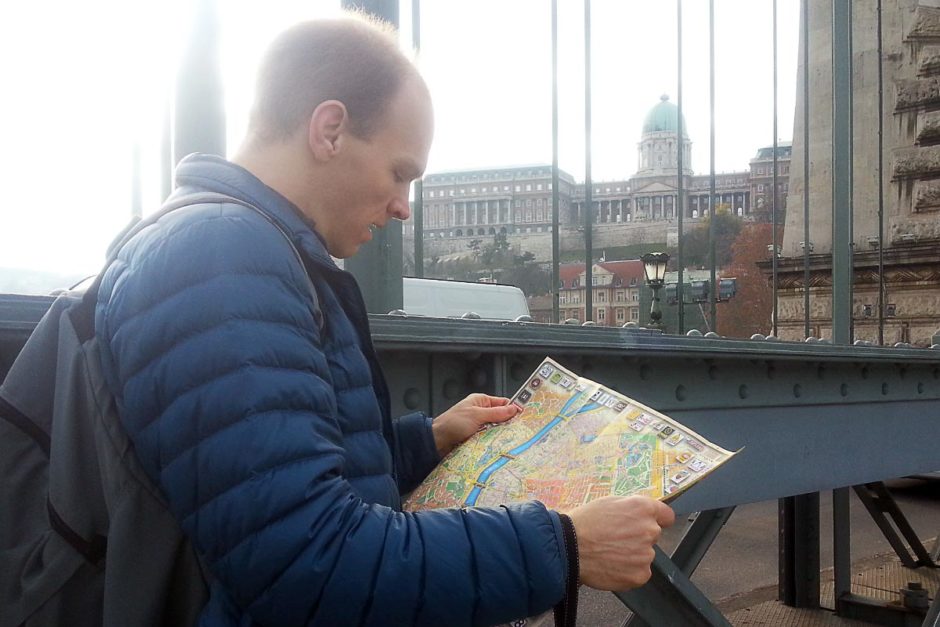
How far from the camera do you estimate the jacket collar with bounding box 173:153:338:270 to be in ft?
4.60

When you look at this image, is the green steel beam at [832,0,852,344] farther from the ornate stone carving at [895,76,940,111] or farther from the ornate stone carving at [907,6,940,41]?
the ornate stone carving at [895,76,940,111]

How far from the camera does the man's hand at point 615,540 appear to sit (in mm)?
1391

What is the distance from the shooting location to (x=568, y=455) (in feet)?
5.60

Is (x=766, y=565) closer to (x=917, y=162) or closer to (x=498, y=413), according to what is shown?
(x=917, y=162)

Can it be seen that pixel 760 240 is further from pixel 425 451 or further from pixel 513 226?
pixel 425 451

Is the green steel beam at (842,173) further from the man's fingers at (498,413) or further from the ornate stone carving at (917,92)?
the ornate stone carving at (917,92)

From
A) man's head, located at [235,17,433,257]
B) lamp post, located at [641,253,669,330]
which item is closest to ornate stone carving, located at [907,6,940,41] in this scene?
lamp post, located at [641,253,669,330]

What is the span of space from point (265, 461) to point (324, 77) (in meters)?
0.62

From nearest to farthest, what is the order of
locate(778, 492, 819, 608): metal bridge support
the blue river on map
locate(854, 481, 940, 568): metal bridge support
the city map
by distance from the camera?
the city map → the blue river on map → locate(778, 492, 819, 608): metal bridge support → locate(854, 481, 940, 568): metal bridge support

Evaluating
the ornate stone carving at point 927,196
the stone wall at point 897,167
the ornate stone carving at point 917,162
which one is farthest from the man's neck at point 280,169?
the ornate stone carving at point 927,196

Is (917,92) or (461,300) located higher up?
(917,92)

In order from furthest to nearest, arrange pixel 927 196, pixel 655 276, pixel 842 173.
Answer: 1. pixel 927 196
2. pixel 655 276
3. pixel 842 173

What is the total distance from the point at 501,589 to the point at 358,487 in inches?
10.8

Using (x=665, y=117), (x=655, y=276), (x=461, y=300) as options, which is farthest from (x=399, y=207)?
(x=461, y=300)
